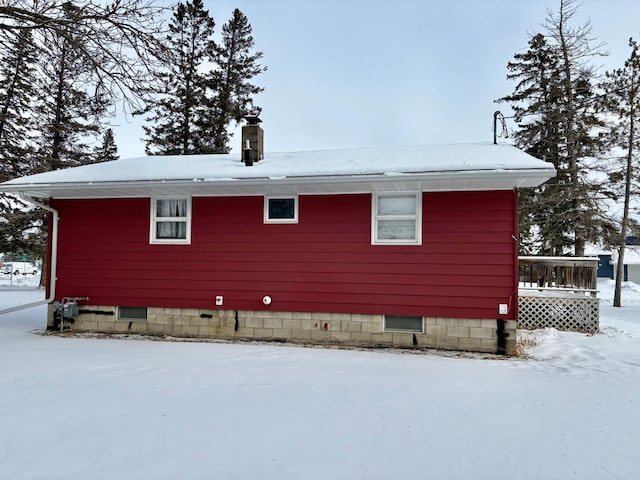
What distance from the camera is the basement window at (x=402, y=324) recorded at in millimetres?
6867

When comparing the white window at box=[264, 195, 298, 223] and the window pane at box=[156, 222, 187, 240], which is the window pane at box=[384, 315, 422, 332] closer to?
the white window at box=[264, 195, 298, 223]

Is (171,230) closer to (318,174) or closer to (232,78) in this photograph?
(318,174)

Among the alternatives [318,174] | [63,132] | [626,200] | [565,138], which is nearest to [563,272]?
[318,174]

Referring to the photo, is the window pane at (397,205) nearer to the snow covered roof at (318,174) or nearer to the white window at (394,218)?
the white window at (394,218)

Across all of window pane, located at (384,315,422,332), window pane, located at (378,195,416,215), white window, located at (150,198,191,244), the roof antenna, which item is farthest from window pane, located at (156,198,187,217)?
the roof antenna

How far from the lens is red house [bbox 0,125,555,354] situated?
6.53 m

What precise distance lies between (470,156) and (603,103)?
10.7 meters

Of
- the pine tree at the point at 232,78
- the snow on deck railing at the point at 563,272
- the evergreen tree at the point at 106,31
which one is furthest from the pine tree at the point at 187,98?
the snow on deck railing at the point at 563,272

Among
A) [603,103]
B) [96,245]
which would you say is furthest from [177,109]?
[603,103]

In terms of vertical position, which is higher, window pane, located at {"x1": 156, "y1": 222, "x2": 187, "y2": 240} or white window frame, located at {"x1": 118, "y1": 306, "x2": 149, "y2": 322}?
window pane, located at {"x1": 156, "y1": 222, "x2": 187, "y2": 240}

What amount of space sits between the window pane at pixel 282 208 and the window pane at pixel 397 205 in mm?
1598

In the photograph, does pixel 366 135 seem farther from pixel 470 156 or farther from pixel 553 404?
pixel 553 404

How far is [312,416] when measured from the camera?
3.58 m

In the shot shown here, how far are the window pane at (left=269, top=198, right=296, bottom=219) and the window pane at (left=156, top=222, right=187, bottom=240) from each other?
1.78 metres
